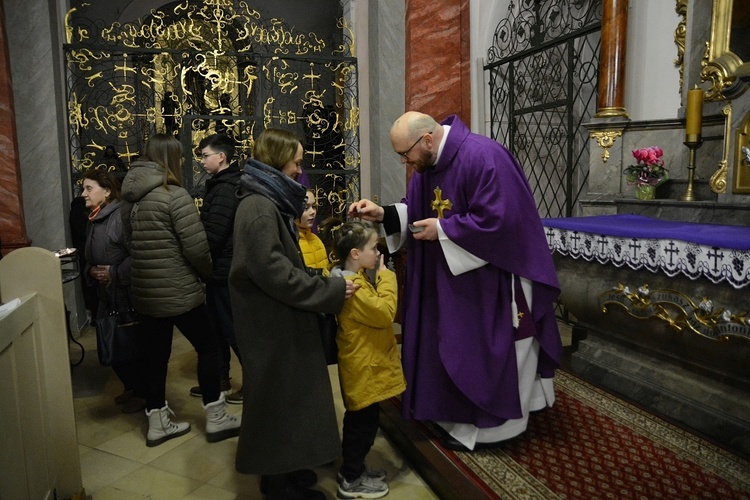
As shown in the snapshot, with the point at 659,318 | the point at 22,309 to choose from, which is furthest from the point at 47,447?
the point at 659,318

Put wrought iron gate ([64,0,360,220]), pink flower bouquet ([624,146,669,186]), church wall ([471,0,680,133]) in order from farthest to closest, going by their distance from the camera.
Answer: wrought iron gate ([64,0,360,220])
church wall ([471,0,680,133])
pink flower bouquet ([624,146,669,186])

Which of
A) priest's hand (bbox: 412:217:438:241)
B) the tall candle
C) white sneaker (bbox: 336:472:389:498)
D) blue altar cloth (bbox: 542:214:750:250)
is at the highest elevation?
the tall candle

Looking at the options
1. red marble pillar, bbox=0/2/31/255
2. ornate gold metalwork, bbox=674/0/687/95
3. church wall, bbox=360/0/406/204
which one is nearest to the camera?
ornate gold metalwork, bbox=674/0/687/95

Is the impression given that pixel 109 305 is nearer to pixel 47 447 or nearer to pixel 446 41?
pixel 47 447

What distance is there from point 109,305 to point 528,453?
252cm

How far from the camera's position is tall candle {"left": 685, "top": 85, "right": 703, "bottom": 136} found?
396 cm

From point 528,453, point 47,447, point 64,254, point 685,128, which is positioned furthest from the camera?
point 685,128

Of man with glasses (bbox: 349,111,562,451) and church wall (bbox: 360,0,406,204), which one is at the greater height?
church wall (bbox: 360,0,406,204)

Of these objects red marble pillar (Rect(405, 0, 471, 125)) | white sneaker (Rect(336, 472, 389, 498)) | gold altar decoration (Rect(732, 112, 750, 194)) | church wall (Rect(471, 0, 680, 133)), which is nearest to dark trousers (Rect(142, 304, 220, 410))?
white sneaker (Rect(336, 472, 389, 498))

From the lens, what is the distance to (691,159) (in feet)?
13.4

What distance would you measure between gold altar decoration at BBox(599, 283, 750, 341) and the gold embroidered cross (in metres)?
1.36

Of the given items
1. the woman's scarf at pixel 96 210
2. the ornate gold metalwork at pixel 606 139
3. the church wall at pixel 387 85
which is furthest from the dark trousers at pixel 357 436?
the church wall at pixel 387 85

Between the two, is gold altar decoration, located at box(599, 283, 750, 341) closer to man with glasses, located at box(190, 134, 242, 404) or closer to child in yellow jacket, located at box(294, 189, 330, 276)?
child in yellow jacket, located at box(294, 189, 330, 276)

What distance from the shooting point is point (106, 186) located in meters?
3.63
